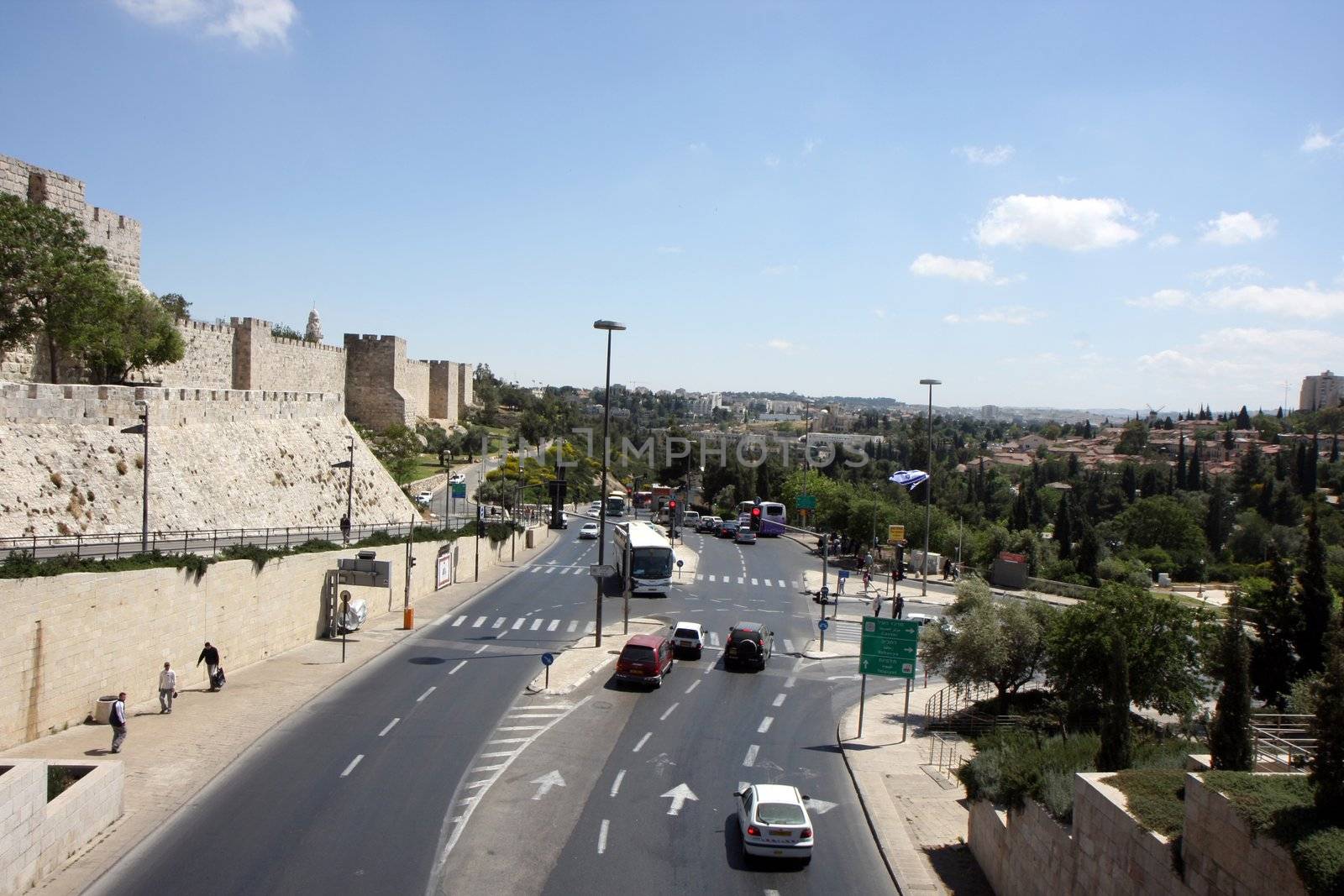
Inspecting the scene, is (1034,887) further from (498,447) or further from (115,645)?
(498,447)

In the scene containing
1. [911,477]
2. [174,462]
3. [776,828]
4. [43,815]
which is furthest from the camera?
[911,477]

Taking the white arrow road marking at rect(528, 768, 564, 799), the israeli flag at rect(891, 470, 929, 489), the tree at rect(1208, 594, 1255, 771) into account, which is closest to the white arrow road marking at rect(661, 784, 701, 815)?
the white arrow road marking at rect(528, 768, 564, 799)

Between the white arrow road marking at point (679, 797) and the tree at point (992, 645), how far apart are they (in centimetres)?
1010

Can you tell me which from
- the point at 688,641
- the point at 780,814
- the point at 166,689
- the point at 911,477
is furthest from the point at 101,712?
the point at 911,477

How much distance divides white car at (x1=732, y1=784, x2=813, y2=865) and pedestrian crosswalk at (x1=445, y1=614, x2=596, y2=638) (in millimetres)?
16470

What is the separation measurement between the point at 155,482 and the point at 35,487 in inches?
189

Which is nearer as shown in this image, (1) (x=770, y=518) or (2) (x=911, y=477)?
(2) (x=911, y=477)

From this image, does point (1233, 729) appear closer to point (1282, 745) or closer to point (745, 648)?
point (1282, 745)

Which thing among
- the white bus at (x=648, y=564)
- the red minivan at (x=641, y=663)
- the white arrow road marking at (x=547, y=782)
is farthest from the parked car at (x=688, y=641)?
the white arrow road marking at (x=547, y=782)

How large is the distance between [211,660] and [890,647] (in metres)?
14.2

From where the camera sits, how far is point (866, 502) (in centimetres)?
5828

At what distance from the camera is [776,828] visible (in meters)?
13.3

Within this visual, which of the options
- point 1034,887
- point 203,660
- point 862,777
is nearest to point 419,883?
point 1034,887

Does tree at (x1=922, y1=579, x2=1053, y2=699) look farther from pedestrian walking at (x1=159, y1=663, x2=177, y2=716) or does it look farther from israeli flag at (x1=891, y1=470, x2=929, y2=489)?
israeli flag at (x1=891, y1=470, x2=929, y2=489)
